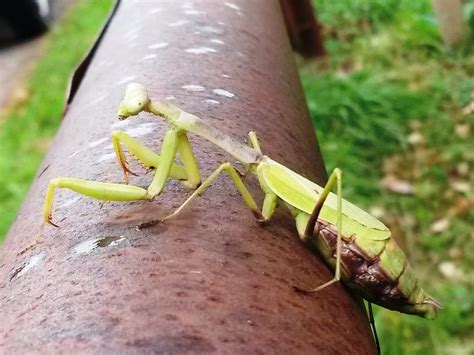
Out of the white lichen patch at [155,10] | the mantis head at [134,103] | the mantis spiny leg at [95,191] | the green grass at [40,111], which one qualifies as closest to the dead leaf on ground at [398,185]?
the green grass at [40,111]

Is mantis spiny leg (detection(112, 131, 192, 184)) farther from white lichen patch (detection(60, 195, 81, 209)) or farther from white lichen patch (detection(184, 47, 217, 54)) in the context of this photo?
white lichen patch (detection(184, 47, 217, 54))

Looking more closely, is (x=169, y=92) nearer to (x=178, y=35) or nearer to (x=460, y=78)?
(x=178, y=35)

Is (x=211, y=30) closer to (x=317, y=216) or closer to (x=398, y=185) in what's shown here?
(x=317, y=216)

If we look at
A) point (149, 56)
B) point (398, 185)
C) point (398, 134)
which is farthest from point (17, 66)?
point (149, 56)

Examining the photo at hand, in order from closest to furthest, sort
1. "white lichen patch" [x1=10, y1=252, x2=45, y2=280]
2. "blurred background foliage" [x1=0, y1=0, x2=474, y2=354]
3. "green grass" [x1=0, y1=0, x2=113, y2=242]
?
"white lichen patch" [x1=10, y1=252, x2=45, y2=280]
"blurred background foliage" [x1=0, y1=0, x2=474, y2=354]
"green grass" [x1=0, y1=0, x2=113, y2=242]

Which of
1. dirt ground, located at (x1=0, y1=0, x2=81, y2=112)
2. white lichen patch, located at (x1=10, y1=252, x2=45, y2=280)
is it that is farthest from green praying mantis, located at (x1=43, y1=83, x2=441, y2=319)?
dirt ground, located at (x1=0, y1=0, x2=81, y2=112)

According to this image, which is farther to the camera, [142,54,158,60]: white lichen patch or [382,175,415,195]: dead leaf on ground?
[382,175,415,195]: dead leaf on ground
